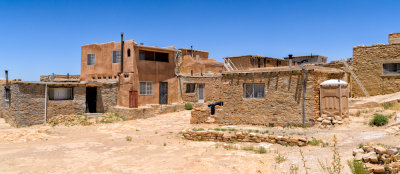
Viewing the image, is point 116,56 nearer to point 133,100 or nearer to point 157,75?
point 157,75

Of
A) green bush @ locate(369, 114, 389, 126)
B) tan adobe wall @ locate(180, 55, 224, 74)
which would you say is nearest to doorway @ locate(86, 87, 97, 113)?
tan adobe wall @ locate(180, 55, 224, 74)

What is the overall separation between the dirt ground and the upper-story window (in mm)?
9251

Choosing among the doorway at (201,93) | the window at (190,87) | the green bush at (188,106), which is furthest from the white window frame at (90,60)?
the doorway at (201,93)

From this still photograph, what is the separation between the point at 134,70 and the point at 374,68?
18.8 metres

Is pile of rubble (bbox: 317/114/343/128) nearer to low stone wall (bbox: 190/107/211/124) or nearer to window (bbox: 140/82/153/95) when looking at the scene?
low stone wall (bbox: 190/107/211/124)

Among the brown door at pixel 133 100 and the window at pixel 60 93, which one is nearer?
the window at pixel 60 93

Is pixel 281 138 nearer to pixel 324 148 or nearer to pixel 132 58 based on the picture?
pixel 324 148

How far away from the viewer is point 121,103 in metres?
24.8

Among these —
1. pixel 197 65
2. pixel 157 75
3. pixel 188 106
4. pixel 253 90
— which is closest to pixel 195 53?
pixel 197 65

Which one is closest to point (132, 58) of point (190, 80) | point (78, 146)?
point (190, 80)

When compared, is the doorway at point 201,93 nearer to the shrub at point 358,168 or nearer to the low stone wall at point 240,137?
the low stone wall at point 240,137

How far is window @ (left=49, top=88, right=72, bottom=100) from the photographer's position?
22609 mm

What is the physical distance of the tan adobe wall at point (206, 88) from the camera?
28531mm

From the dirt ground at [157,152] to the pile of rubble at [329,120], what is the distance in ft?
1.34
